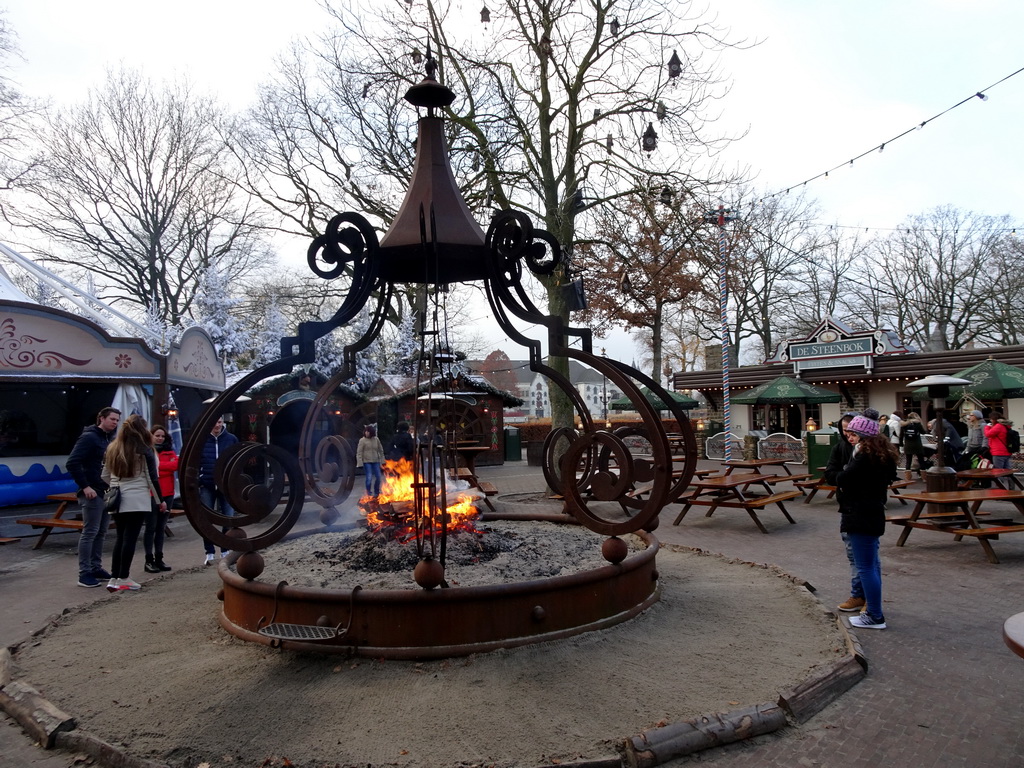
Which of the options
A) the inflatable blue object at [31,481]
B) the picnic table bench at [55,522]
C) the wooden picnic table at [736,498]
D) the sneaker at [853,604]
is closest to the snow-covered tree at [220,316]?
the inflatable blue object at [31,481]

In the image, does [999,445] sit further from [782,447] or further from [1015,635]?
[1015,635]

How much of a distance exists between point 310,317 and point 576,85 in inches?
707

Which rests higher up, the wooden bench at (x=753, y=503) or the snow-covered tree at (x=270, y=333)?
the snow-covered tree at (x=270, y=333)

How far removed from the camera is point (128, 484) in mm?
7160

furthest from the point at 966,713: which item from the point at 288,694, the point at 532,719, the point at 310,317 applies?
the point at 310,317

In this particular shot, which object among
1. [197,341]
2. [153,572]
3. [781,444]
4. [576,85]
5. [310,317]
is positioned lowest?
[153,572]

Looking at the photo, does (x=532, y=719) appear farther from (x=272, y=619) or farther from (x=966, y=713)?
(x=966, y=713)

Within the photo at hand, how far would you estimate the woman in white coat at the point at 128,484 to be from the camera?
712cm

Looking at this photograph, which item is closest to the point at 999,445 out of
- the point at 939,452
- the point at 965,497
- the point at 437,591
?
the point at 939,452

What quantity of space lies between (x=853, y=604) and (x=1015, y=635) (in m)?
2.95

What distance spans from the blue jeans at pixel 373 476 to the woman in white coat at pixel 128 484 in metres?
6.80

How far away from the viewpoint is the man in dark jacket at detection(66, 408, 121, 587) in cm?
734

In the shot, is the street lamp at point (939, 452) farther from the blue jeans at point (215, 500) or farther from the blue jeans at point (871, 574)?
the blue jeans at point (215, 500)

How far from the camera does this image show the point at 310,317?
95.2ft
